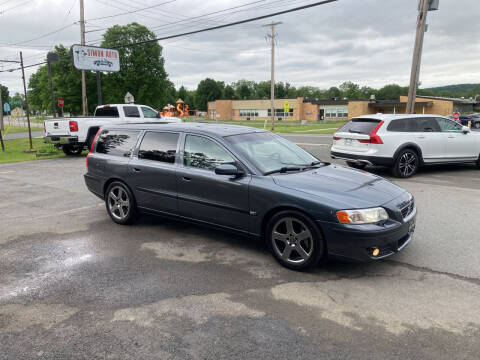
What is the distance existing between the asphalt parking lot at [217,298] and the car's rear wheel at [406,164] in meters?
3.76

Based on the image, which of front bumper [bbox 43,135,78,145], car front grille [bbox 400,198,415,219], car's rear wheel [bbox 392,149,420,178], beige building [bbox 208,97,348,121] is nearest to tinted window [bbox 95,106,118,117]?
front bumper [bbox 43,135,78,145]

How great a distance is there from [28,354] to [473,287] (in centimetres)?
403

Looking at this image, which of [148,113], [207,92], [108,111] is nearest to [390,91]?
[207,92]

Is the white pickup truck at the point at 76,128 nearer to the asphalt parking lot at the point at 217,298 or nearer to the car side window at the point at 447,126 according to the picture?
the car side window at the point at 447,126

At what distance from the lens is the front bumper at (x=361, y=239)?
367cm

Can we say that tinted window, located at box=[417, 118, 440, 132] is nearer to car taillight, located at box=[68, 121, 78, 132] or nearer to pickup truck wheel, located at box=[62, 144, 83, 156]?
car taillight, located at box=[68, 121, 78, 132]

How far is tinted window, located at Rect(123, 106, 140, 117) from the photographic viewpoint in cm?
1648

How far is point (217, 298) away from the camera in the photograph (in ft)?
11.5

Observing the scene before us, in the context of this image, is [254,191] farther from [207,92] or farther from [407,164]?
[207,92]

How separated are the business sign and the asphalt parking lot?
19497 mm

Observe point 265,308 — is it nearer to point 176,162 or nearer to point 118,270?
point 118,270

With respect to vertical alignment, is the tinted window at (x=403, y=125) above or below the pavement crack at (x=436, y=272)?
above

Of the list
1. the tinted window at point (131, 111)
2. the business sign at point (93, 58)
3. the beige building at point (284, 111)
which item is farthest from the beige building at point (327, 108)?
the tinted window at point (131, 111)

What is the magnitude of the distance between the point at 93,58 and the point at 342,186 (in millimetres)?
23092
